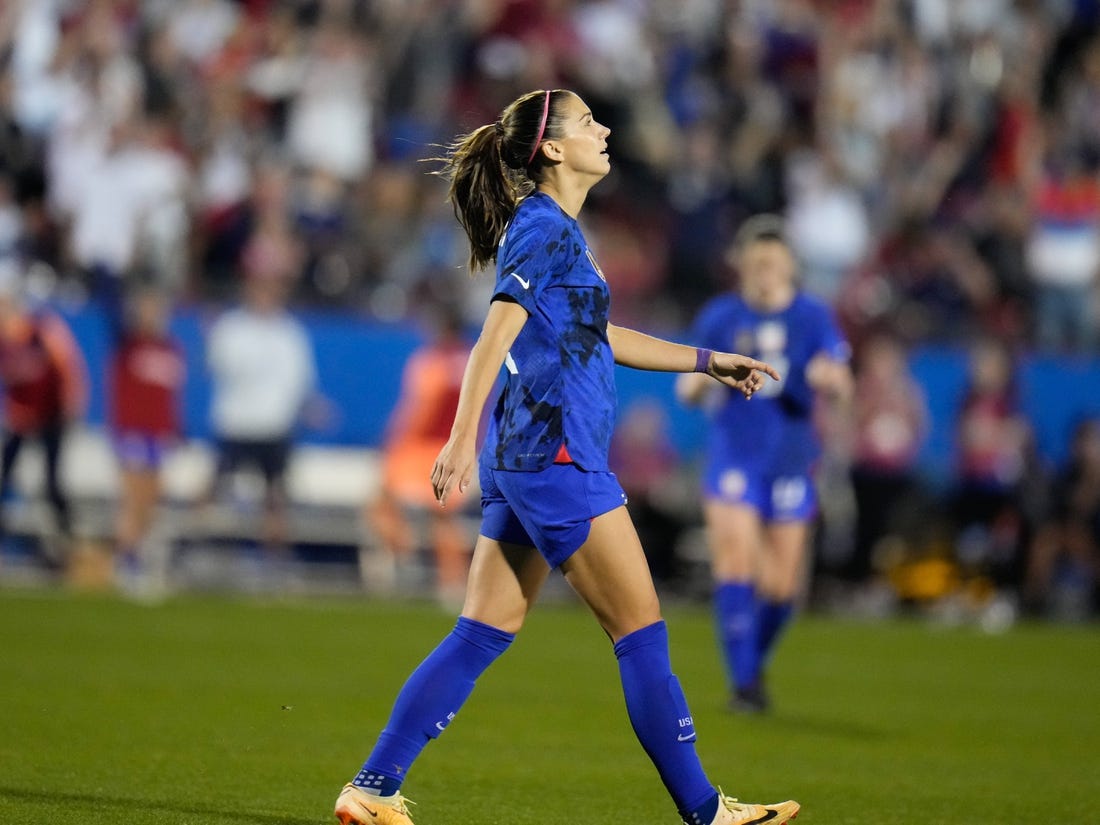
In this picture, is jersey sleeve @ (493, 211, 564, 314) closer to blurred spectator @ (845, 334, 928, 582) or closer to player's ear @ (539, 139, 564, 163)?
player's ear @ (539, 139, 564, 163)

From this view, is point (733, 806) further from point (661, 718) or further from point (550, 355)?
point (550, 355)

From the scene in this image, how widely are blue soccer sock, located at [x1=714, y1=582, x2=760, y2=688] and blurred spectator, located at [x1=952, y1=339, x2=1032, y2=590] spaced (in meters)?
7.79

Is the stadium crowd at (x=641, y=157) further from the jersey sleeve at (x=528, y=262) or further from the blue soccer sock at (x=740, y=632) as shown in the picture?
the jersey sleeve at (x=528, y=262)

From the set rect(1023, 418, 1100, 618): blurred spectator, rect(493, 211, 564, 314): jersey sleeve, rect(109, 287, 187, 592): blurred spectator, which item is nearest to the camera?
rect(493, 211, 564, 314): jersey sleeve

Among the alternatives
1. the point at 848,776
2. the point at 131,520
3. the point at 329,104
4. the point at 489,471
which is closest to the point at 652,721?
the point at 489,471

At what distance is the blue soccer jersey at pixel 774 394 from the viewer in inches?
379

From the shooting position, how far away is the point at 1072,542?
1681 centimetres

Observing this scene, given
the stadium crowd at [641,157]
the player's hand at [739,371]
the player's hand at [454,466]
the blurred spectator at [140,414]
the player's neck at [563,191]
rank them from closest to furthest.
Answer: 1. the player's hand at [454,466]
2. the player's neck at [563,191]
3. the player's hand at [739,371]
4. the blurred spectator at [140,414]
5. the stadium crowd at [641,157]

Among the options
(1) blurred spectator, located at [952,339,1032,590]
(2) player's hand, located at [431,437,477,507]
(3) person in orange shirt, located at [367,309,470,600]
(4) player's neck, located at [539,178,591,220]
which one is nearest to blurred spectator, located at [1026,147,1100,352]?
(1) blurred spectator, located at [952,339,1032,590]

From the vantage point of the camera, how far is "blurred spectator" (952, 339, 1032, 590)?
1675 centimetres

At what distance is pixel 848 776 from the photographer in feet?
24.3

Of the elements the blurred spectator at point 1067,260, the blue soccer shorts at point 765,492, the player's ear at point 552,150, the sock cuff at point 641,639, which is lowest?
the sock cuff at point 641,639

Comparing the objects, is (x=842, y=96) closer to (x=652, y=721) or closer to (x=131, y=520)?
(x=131, y=520)

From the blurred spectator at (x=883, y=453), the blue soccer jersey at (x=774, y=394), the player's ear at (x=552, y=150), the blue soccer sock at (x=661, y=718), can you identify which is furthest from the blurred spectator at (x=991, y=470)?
the player's ear at (x=552, y=150)
